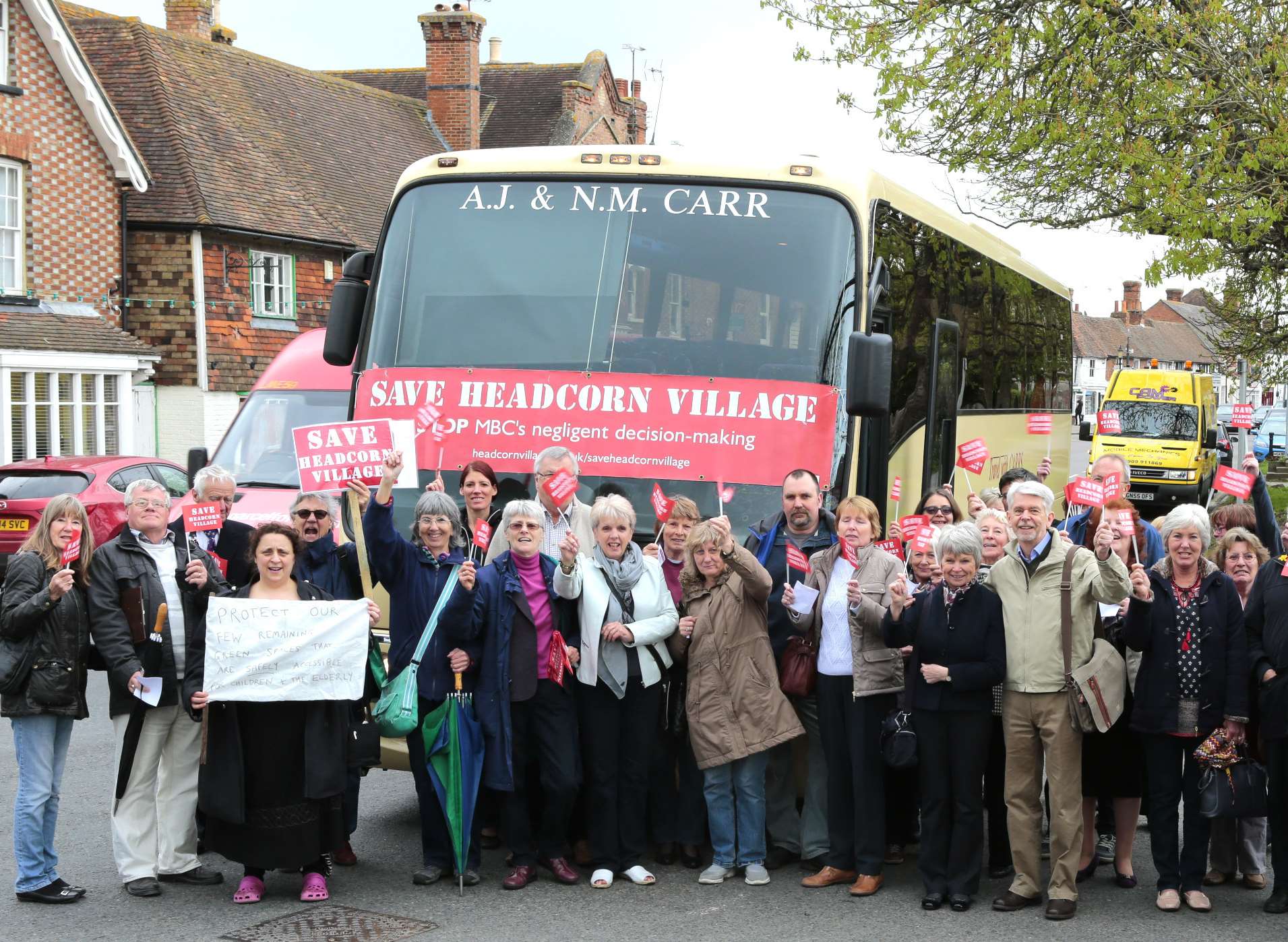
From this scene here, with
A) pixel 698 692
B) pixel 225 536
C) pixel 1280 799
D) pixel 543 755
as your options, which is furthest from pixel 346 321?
pixel 1280 799

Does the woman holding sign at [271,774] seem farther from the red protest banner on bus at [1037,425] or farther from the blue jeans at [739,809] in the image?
the red protest banner on bus at [1037,425]

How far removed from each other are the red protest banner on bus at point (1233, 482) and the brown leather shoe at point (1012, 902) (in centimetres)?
286

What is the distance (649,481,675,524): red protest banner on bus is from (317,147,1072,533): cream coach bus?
29 cm

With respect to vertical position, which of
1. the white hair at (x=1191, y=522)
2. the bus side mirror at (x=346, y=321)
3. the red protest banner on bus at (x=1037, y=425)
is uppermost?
the bus side mirror at (x=346, y=321)

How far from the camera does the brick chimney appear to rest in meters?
40.8

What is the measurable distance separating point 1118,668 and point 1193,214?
11.9 meters

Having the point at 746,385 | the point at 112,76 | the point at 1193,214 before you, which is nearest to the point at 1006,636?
the point at 746,385

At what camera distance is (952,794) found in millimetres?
7117

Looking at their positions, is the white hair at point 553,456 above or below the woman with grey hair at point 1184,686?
above

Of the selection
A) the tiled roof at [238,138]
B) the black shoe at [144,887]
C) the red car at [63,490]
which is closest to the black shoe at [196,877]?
the black shoe at [144,887]

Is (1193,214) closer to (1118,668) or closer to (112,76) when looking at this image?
(1118,668)

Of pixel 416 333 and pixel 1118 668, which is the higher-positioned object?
pixel 416 333

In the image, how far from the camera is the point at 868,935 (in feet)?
21.7

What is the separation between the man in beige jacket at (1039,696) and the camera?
695 cm
